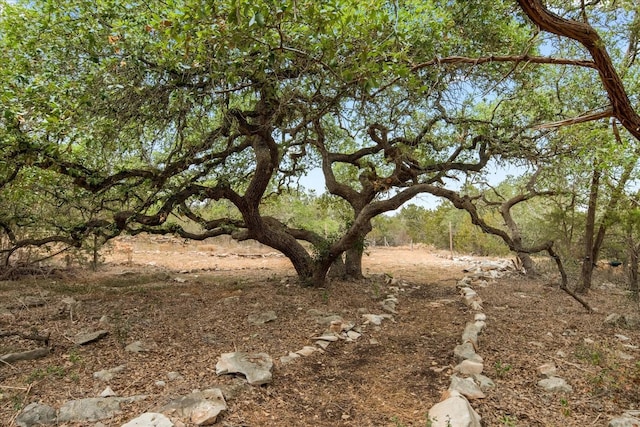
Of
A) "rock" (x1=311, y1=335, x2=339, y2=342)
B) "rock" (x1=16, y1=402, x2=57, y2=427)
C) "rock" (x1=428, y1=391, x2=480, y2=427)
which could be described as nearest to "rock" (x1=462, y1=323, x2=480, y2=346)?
"rock" (x1=311, y1=335, x2=339, y2=342)

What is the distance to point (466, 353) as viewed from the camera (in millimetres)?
4508

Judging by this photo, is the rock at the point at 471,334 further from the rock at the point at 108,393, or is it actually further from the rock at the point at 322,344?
the rock at the point at 108,393

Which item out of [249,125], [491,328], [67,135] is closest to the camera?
[67,135]

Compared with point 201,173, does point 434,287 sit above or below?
below

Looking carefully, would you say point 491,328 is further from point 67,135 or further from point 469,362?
point 67,135

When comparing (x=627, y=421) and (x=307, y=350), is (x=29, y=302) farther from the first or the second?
(x=627, y=421)

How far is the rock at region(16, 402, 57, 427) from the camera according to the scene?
2.89 m

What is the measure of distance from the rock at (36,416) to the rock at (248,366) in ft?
4.43

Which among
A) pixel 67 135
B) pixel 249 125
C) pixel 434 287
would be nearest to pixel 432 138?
pixel 434 287

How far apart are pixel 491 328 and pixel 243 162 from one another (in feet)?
19.3

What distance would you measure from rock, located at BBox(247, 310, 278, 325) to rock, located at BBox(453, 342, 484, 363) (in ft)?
8.78

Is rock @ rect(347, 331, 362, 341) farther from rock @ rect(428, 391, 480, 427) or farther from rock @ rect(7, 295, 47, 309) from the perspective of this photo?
rock @ rect(7, 295, 47, 309)

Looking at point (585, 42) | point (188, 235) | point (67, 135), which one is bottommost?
point (188, 235)

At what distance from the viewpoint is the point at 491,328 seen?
585 cm
